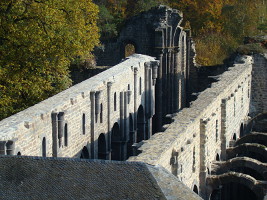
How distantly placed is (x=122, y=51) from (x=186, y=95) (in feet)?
16.2

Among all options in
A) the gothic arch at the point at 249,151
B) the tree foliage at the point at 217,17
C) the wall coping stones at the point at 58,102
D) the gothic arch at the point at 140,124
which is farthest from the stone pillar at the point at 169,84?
the tree foliage at the point at 217,17

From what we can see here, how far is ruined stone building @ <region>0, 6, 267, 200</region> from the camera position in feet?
24.1

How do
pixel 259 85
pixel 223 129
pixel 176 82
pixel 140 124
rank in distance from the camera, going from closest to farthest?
1. pixel 223 129
2. pixel 140 124
3. pixel 259 85
4. pixel 176 82

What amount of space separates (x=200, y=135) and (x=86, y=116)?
4.18 meters

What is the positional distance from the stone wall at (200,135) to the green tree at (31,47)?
6.09 metres

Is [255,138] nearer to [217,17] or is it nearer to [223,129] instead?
[223,129]

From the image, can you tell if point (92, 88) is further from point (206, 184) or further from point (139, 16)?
point (139, 16)

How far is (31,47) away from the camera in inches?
945

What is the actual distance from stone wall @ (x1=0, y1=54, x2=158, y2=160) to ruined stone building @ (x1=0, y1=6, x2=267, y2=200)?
3 centimetres

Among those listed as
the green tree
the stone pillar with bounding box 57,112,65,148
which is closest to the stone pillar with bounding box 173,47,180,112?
the green tree

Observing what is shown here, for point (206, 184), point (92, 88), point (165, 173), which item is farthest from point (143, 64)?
point (165, 173)

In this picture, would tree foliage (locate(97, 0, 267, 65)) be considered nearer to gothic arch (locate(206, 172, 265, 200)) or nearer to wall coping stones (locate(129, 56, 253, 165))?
wall coping stones (locate(129, 56, 253, 165))

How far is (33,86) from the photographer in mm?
24094

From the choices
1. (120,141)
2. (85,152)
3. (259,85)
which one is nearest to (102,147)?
(85,152)
